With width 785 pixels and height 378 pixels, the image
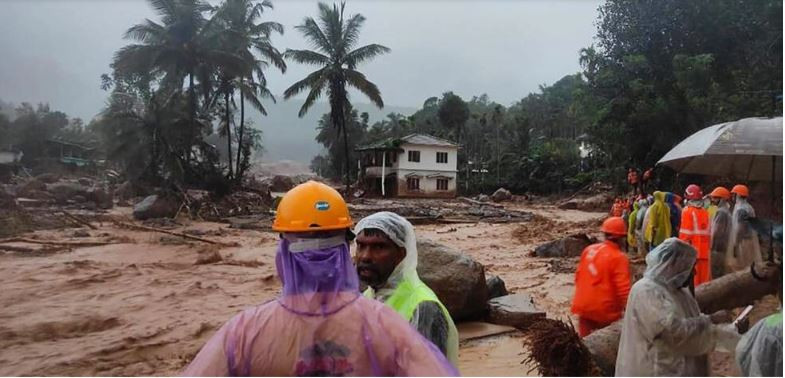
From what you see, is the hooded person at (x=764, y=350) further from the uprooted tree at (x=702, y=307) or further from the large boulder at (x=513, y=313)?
the large boulder at (x=513, y=313)

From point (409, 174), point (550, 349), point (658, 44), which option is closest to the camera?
point (550, 349)

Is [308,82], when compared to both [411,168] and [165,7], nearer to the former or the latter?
[165,7]

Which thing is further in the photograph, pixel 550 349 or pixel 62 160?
pixel 62 160

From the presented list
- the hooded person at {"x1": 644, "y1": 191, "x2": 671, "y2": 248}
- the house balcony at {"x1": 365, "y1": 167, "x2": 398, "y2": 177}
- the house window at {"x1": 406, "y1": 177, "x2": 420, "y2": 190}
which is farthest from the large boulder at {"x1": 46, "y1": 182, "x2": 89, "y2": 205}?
the hooded person at {"x1": 644, "y1": 191, "x2": 671, "y2": 248}

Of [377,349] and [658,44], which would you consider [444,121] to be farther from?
[377,349]

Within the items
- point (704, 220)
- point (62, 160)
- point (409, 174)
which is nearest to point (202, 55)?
point (409, 174)

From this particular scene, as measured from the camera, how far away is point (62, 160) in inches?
1383

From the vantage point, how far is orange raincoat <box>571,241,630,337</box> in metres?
3.79

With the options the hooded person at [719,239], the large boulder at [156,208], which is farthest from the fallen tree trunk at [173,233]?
the hooded person at [719,239]

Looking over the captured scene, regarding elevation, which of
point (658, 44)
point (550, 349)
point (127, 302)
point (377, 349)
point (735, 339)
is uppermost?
point (658, 44)

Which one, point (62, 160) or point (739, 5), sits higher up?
point (739, 5)

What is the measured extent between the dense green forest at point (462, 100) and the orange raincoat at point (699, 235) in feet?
8.43

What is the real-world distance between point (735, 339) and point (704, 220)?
177 inches

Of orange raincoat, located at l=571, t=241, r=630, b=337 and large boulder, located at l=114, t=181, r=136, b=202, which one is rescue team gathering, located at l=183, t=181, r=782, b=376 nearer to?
orange raincoat, located at l=571, t=241, r=630, b=337
